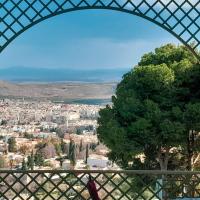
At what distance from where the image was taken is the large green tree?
9.39 m

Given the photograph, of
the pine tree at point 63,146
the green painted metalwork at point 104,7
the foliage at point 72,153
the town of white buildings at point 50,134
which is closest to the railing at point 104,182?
the green painted metalwork at point 104,7

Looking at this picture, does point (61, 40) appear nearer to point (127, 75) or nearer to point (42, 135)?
point (42, 135)

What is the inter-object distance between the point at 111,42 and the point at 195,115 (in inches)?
6231

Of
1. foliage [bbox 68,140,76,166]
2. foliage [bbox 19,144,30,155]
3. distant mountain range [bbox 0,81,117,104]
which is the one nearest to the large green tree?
foliage [bbox 68,140,76,166]

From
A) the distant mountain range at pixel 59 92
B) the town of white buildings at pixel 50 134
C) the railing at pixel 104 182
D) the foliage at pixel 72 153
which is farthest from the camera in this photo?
the distant mountain range at pixel 59 92

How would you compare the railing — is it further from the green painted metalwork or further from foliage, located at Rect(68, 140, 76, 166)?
foliage, located at Rect(68, 140, 76, 166)

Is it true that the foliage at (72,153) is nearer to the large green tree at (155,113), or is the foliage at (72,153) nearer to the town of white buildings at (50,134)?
the town of white buildings at (50,134)

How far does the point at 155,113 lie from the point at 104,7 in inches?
219

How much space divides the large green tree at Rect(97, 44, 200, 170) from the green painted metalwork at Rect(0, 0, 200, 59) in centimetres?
522

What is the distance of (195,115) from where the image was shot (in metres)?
9.30

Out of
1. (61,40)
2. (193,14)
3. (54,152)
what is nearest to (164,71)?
(193,14)

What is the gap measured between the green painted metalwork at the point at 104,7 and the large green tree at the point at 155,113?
522 cm

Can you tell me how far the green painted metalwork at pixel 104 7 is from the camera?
400 cm

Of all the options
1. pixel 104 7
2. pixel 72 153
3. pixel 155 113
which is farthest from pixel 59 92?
pixel 104 7
